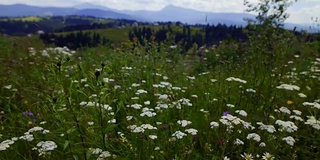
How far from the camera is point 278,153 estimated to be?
3.89 metres

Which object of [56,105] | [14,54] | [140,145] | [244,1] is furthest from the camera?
[244,1]

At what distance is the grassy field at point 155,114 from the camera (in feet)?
10.8

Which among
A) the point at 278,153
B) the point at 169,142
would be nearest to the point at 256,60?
the point at 278,153

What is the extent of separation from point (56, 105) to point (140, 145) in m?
1.23

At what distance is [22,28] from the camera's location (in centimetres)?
17488

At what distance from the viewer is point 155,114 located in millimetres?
3781

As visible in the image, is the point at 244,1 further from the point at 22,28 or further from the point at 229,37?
the point at 22,28

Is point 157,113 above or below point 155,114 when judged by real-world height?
below

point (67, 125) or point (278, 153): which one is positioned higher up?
point (67, 125)

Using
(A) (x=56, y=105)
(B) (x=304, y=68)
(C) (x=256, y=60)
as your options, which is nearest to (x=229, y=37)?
(B) (x=304, y=68)

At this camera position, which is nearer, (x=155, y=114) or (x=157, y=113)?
(x=155, y=114)

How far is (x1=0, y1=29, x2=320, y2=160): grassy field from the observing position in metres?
3.29

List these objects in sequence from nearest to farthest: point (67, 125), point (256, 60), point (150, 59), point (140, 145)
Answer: point (67, 125), point (140, 145), point (256, 60), point (150, 59)

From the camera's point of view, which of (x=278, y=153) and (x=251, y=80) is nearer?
(x=278, y=153)
